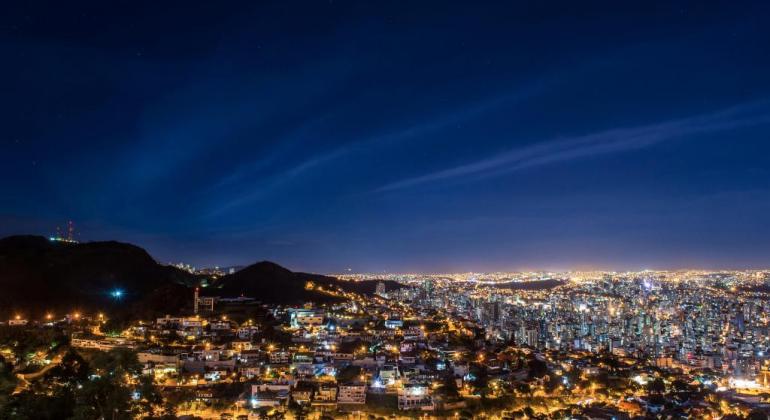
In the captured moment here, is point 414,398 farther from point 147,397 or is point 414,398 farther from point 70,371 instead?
point 70,371

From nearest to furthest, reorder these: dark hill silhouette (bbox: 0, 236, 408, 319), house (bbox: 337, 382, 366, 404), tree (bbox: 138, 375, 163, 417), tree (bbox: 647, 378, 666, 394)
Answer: tree (bbox: 138, 375, 163, 417) < house (bbox: 337, 382, 366, 404) < tree (bbox: 647, 378, 666, 394) < dark hill silhouette (bbox: 0, 236, 408, 319)

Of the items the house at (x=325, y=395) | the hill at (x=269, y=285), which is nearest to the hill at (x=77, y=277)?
the hill at (x=269, y=285)

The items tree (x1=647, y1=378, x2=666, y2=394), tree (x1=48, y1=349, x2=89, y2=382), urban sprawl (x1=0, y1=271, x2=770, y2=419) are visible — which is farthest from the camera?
tree (x1=647, y1=378, x2=666, y2=394)

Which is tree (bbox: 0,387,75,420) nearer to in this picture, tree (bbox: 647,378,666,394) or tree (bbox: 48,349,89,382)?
tree (bbox: 48,349,89,382)

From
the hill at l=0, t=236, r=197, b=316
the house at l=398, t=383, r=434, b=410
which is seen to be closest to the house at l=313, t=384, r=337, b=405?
the house at l=398, t=383, r=434, b=410

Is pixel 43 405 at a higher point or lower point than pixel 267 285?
lower

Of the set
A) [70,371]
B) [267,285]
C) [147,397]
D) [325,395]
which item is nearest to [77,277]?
[267,285]

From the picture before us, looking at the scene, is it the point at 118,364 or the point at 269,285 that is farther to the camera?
the point at 269,285

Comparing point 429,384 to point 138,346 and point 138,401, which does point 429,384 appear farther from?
point 138,346

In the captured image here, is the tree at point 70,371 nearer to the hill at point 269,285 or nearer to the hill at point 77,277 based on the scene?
the hill at point 77,277

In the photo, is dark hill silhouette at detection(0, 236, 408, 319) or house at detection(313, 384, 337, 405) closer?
house at detection(313, 384, 337, 405)

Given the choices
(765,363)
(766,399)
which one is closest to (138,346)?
(766,399)
